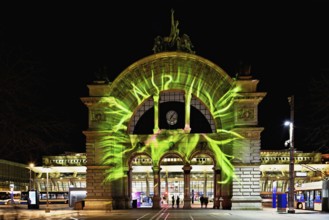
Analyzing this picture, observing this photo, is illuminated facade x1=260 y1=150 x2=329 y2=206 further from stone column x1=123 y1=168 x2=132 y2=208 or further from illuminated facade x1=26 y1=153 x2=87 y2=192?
stone column x1=123 y1=168 x2=132 y2=208

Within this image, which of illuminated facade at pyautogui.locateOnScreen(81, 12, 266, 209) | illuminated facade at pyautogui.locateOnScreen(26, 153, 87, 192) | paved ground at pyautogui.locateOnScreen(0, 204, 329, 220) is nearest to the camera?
paved ground at pyautogui.locateOnScreen(0, 204, 329, 220)

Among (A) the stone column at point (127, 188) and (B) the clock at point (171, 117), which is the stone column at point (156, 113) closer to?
(B) the clock at point (171, 117)

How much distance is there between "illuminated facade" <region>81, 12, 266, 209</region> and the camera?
65.3m

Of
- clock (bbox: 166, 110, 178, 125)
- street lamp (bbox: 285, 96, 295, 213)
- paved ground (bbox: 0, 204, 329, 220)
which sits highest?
clock (bbox: 166, 110, 178, 125)

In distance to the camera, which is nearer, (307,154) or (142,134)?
(142,134)

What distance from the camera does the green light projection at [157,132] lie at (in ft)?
222

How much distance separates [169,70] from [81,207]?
18.6m

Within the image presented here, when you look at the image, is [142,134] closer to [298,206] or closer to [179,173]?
[298,206]

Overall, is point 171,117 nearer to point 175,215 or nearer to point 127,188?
point 127,188

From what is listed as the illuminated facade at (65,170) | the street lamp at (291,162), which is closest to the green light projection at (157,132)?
the street lamp at (291,162)

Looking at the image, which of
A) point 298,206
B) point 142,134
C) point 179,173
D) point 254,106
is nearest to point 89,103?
point 142,134

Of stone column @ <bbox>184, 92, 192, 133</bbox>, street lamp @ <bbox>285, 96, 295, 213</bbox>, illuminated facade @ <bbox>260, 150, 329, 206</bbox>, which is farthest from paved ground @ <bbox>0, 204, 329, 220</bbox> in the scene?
illuminated facade @ <bbox>260, 150, 329, 206</bbox>

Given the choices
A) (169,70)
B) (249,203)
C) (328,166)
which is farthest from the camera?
(328,166)

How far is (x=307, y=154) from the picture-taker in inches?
4419
